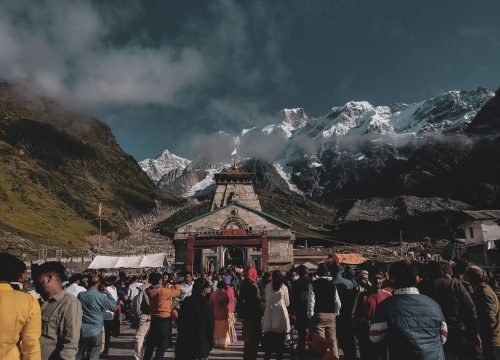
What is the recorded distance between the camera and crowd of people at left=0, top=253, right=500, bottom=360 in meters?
3.98

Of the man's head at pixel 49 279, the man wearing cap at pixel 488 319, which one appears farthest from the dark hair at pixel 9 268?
the man wearing cap at pixel 488 319

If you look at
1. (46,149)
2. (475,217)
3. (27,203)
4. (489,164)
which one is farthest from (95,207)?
(489,164)

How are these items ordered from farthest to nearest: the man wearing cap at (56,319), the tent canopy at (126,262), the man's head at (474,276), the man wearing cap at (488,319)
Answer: the tent canopy at (126,262), the man's head at (474,276), the man wearing cap at (488,319), the man wearing cap at (56,319)

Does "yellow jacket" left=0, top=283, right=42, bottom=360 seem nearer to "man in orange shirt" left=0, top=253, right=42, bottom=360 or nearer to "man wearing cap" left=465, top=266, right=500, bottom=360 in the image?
"man in orange shirt" left=0, top=253, right=42, bottom=360

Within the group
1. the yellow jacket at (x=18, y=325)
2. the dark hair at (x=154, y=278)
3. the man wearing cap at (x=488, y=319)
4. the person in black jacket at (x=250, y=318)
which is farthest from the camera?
the dark hair at (x=154, y=278)

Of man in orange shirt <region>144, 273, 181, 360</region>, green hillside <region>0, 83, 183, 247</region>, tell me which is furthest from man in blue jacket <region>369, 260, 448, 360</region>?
green hillside <region>0, 83, 183, 247</region>

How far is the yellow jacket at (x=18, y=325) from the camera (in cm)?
349

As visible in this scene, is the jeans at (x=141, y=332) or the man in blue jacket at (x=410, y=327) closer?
the man in blue jacket at (x=410, y=327)

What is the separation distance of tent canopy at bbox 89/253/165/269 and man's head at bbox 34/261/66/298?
2753 centimetres

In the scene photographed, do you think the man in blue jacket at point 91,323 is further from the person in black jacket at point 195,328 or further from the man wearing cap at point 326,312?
the man wearing cap at point 326,312

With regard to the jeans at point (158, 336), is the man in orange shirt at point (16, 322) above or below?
above

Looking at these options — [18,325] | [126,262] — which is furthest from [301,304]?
[126,262]

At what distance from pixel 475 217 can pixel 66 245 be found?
66.1 meters

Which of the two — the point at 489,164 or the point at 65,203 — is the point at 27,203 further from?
the point at 489,164
